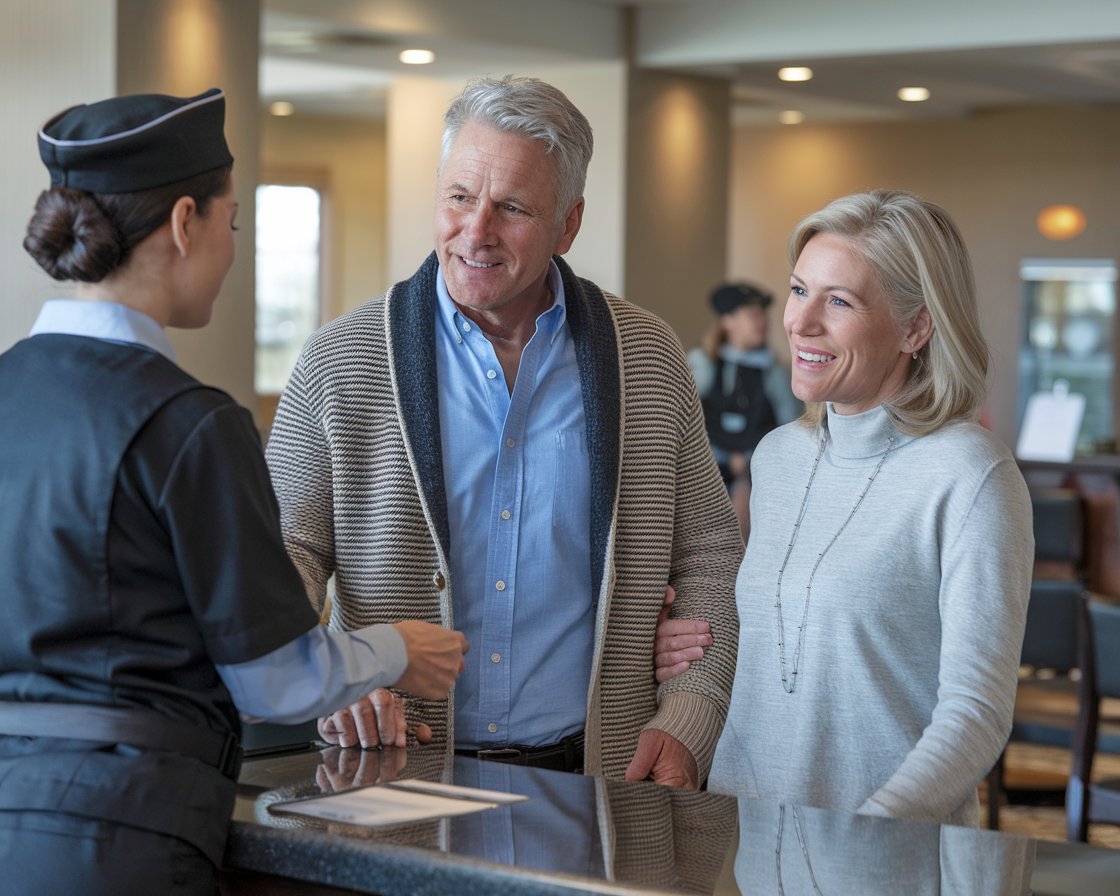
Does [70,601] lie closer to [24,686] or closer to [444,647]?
[24,686]

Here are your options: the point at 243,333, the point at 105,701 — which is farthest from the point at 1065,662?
the point at 243,333

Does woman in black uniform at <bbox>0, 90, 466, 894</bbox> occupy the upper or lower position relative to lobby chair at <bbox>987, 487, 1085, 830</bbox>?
upper

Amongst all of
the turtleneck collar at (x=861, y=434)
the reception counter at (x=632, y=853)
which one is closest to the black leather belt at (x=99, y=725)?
the reception counter at (x=632, y=853)

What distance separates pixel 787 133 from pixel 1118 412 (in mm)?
3772

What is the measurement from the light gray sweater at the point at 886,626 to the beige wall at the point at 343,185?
11.7 meters

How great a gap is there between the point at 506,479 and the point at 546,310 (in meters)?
0.30

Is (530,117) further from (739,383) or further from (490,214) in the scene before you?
(739,383)

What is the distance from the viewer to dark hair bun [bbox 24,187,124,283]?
157 centimetres

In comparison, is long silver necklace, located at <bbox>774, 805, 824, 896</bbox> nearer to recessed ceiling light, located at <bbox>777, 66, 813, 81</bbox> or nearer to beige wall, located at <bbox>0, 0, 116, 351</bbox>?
beige wall, located at <bbox>0, 0, 116, 351</bbox>

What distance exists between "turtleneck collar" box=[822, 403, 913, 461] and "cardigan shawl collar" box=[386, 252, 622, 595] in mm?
361

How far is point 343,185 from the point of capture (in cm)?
1388

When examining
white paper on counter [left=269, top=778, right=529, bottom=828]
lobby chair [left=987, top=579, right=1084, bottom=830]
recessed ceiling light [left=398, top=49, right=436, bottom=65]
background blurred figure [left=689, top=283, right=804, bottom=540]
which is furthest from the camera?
recessed ceiling light [left=398, top=49, right=436, bottom=65]

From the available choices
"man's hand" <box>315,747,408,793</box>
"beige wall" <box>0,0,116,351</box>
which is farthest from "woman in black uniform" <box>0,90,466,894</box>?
"beige wall" <box>0,0,116,351</box>

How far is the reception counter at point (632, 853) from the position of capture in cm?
151
